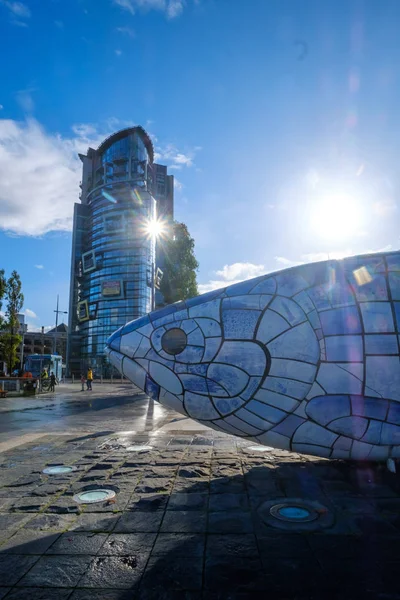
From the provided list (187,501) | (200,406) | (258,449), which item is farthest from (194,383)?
(258,449)

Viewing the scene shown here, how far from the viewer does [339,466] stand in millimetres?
5840

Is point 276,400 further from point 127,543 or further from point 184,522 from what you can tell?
point 127,543

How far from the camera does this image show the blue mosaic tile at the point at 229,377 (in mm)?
4500

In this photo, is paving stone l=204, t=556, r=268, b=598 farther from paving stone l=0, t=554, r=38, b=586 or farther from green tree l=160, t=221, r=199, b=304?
green tree l=160, t=221, r=199, b=304

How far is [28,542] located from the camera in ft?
11.4

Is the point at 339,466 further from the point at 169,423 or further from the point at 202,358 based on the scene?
the point at 169,423

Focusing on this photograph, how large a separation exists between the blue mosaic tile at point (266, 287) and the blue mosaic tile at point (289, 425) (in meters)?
1.47

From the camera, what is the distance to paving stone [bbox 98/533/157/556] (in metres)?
3.26

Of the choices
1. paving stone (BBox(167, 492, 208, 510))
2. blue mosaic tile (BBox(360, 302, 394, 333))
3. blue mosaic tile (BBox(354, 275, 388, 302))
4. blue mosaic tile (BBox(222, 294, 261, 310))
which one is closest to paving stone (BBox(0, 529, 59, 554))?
paving stone (BBox(167, 492, 208, 510))

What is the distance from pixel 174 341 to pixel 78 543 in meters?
2.24

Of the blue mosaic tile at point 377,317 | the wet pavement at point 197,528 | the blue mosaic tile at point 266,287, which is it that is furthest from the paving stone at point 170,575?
the blue mosaic tile at point 377,317

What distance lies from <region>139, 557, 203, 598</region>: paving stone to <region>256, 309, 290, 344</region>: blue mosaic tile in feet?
7.56

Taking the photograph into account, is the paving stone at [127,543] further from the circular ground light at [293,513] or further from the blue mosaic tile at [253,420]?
the blue mosaic tile at [253,420]

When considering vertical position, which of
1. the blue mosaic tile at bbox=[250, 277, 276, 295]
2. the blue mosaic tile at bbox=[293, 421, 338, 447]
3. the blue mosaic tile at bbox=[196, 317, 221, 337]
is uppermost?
the blue mosaic tile at bbox=[250, 277, 276, 295]
